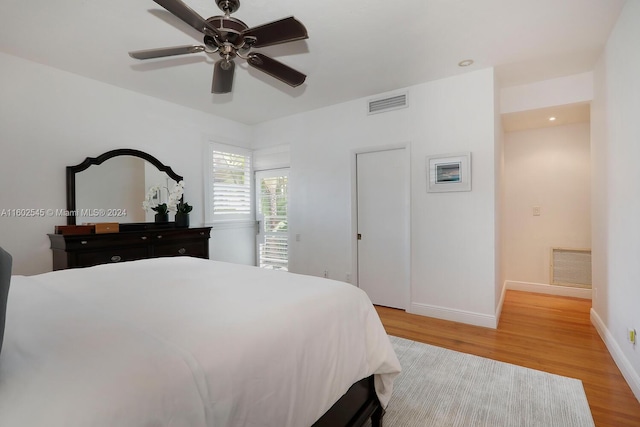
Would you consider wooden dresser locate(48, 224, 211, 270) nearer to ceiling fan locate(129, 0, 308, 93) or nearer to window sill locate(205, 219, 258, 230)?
window sill locate(205, 219, 258, 230)

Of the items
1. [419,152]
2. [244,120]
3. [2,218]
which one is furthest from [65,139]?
[419,152]

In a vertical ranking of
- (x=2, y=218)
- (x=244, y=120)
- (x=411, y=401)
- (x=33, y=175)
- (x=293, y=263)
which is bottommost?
(x=411, y=401)

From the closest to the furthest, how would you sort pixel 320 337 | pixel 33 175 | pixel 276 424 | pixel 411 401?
pixel 276 424 → pixel 320 337 → pixel 411 401 → pixel 33 175

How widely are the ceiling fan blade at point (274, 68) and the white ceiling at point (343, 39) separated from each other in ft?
1.28

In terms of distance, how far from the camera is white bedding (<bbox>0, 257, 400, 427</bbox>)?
686mm

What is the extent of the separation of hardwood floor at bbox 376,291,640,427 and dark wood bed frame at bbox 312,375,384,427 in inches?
50.8

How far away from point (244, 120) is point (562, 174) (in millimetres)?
4691

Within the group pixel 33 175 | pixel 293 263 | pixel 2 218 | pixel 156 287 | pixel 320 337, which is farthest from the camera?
pixel 293 263

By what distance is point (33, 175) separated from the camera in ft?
9.20

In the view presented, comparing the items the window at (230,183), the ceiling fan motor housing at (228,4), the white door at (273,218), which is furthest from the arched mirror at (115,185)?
the ceiling fan motor housing at (228,4)

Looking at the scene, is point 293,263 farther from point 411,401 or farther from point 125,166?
point 411,401

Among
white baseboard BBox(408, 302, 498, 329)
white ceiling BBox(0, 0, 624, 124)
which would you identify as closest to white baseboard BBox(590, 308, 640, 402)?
white baseboard BBox(408, 302, 498, 329)

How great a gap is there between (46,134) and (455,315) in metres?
4.58

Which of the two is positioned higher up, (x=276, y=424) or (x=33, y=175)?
(x=33, y=175)
